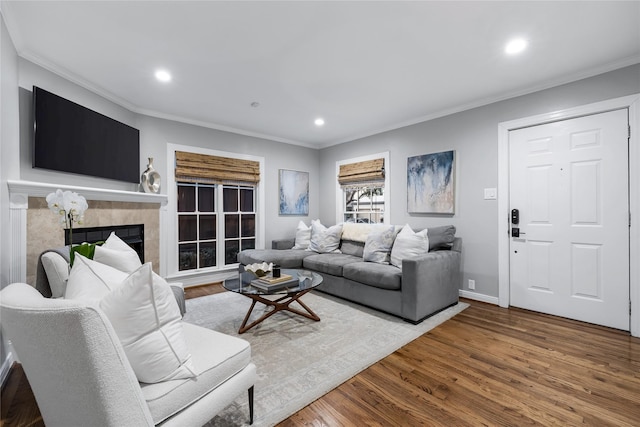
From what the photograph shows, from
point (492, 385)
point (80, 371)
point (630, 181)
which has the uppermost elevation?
point (630, 181)

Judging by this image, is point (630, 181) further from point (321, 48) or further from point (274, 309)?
point (274, 309)

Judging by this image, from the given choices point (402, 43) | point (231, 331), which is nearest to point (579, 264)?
point (402, 43)

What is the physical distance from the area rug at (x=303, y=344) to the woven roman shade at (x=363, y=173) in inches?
83.2

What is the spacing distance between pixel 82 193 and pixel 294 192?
10.3ft

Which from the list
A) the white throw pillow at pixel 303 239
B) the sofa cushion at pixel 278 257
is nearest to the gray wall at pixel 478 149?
the white throw pillow at pixel 303 239

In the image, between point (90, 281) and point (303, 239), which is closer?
point (90, 281)

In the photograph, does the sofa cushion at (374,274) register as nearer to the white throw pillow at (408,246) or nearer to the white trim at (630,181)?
the white throw pillow at (408,246)

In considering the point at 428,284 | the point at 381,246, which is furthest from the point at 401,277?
the point at 381,246

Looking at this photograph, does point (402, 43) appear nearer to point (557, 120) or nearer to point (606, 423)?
point (557, 120)

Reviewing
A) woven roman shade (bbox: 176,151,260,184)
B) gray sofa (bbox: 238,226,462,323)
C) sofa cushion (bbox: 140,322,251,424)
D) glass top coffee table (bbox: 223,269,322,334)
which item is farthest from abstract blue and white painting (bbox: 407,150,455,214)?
sofa cushion (bbox: 140,322,251,424)

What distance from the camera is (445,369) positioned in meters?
1.98

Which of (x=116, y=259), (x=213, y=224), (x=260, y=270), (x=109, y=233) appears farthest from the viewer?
(x=213, y=224)

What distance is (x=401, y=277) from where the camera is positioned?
282 cm

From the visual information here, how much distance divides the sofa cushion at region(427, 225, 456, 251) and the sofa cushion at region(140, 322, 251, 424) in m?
2.65
